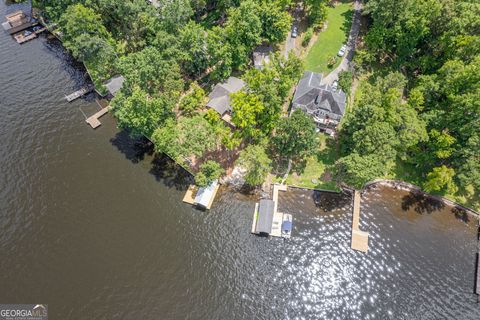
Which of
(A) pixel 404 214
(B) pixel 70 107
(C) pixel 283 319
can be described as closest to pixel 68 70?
(B) pixel 70 107

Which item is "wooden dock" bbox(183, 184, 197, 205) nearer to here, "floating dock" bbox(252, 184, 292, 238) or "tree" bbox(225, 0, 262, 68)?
"floating dock" bbox(252, 184, 292, 238)

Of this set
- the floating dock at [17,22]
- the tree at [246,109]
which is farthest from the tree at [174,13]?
the floating dock at [17,22]

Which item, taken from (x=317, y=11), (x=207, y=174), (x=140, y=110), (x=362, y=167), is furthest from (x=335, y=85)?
(x=140, y=110)

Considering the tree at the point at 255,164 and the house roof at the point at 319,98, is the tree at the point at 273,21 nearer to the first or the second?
the house roof at the point at 319,98

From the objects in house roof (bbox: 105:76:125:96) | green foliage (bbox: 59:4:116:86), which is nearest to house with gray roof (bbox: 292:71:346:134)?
house roof (bbox: 105:76:125:96)

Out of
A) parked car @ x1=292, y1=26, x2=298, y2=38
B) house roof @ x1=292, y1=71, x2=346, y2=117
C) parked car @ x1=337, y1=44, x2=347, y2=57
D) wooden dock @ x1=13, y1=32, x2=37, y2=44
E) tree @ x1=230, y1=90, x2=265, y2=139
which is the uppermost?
parked car @ x1=292, y1=26, x2=298, y2=38

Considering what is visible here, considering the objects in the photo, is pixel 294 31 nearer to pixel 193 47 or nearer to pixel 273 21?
pixel 273 21
